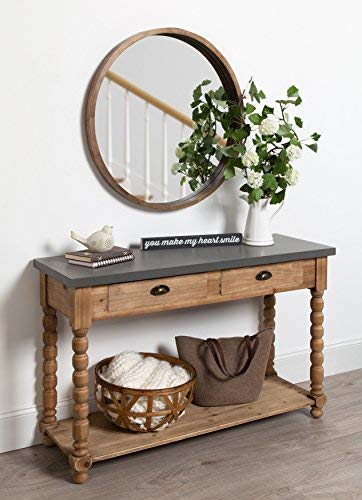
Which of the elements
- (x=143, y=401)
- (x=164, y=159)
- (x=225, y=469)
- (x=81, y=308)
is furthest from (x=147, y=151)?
(x=225, y=469)

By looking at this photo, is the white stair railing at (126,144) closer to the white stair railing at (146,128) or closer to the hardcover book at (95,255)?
the white stair railing at (146,128)

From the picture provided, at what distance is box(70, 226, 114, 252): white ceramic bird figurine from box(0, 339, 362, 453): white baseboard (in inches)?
27.8

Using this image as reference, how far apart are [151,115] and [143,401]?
1.15m

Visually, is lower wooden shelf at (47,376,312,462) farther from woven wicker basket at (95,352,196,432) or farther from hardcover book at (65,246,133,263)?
hardcover book at (65,246,133,263)

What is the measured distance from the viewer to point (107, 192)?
283 centimetres

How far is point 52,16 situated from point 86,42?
6.2 inches

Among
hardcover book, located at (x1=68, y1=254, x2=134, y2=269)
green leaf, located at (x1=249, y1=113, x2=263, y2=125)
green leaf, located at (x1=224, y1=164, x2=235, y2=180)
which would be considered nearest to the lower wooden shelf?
hardcover book, located at (x1=68, y1=254, x2=134, y2=269)

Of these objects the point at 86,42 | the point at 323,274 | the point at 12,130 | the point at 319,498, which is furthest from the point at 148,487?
the point at 86,42

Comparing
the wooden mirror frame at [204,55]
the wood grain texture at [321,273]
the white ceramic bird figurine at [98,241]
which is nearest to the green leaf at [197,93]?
the wooden mirror frame at [204,55]

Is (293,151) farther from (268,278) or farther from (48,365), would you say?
(48,365)

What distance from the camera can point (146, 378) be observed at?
271 centimetres

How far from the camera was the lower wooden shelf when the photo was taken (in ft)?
8.48

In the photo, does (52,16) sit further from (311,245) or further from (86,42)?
(311,245)

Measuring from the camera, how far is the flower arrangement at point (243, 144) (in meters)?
2.86
